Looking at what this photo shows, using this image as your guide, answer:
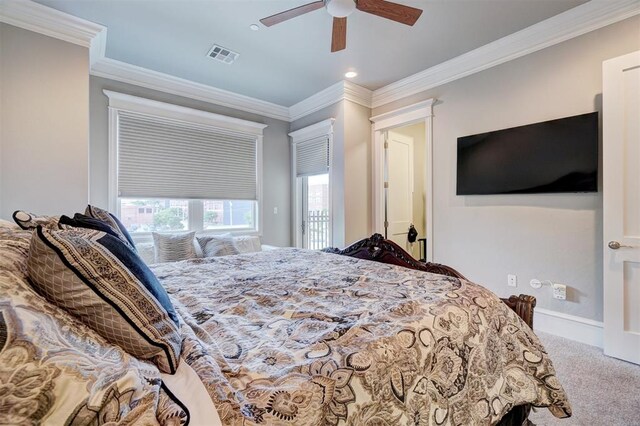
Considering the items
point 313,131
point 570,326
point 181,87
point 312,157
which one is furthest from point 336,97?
point 570,326

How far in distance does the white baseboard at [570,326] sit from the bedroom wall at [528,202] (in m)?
0.06

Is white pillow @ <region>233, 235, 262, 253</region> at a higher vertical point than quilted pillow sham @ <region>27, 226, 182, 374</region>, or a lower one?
lower

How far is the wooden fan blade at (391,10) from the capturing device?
2.01 meters

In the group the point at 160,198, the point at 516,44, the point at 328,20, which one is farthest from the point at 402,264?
the point at 160,198

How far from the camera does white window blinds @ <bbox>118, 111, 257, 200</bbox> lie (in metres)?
3.56

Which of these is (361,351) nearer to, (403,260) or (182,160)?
(403,260)

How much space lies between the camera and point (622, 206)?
2252 millimetres

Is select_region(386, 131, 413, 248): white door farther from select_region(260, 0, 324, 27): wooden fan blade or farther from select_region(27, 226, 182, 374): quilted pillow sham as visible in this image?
select_region(27, 226, 182, 374): quilted pillow sham

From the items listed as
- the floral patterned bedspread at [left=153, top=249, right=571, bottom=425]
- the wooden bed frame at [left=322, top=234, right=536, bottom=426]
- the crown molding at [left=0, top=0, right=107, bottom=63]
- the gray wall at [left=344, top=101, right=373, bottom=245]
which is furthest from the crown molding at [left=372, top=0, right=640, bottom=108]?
the crown molding at [left=0, top=0, right=107, bottom=63]

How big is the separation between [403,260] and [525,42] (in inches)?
102

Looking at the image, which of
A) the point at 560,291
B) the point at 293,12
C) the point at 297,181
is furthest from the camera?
the point at 297,181

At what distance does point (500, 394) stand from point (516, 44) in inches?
128

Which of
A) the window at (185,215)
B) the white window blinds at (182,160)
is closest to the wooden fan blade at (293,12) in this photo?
the white window blinds at (182,160)

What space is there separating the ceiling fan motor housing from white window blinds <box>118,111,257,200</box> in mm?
2689
